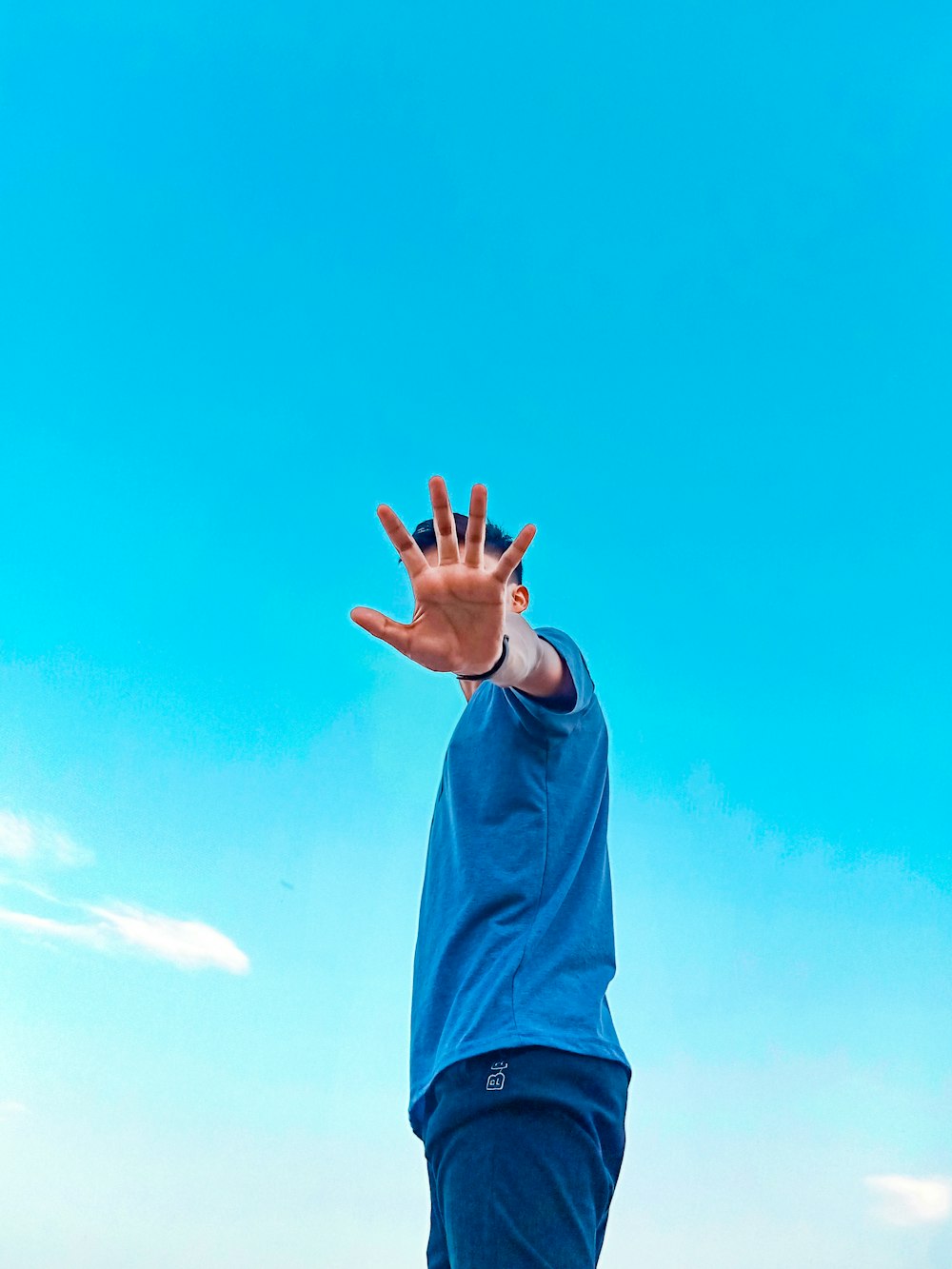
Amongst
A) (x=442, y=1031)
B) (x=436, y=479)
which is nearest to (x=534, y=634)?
(x=436, y=479)

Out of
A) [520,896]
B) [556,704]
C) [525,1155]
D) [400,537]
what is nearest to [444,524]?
[400,537]

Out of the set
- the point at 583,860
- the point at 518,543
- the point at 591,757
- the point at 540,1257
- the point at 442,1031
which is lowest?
the point at 540,1257

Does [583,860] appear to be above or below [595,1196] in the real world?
above

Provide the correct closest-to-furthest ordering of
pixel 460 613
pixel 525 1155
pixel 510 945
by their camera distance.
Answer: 1. pixel 525 1155
2. pixel 460 613
3. pixel 510 945

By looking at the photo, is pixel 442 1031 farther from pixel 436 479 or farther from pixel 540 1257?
pixel 436 479

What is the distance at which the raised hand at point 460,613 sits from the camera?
1780 mm

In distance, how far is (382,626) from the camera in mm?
1785

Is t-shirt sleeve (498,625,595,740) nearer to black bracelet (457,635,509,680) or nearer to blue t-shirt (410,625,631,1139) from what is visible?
blue t-shirt (410,625,631,1139)

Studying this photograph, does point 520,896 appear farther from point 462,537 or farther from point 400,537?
point 462,537

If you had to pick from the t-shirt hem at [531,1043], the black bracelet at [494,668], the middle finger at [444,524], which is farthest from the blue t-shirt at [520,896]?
the middle finger at [444,524]

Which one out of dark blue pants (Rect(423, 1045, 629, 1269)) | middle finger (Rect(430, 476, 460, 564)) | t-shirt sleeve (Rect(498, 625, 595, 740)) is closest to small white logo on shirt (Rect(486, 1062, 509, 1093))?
dark blue pants (Rect(423, 1045, 629, 1269))

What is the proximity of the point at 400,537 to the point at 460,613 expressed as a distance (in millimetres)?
186

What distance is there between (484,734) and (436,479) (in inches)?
23.5

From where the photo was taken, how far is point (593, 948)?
1975 mm
